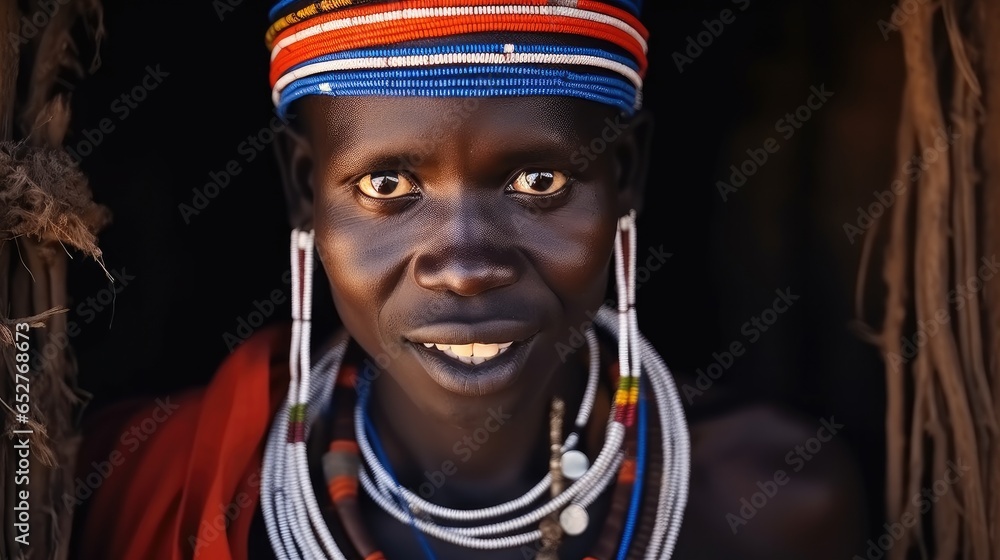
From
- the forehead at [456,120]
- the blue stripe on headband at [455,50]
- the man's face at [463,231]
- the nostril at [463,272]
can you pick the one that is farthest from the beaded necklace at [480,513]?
the blue stripe on headband at [455,50]

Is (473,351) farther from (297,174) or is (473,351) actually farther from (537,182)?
(297,174)

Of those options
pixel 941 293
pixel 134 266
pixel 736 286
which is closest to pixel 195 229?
pixel 134 266

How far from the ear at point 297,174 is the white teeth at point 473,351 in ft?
1.30

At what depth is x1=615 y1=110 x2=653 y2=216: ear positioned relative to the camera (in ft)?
6.30

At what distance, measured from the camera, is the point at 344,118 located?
171 centimetres

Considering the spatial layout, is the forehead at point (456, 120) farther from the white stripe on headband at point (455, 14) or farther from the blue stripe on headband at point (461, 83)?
the white stripe on headband at point (455, 14)

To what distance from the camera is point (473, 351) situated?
174 cm

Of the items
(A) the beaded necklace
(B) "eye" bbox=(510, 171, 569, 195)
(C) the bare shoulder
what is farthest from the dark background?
(B) "eye" bbox=(510, 171, 569, 195)

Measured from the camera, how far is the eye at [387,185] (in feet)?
5.61

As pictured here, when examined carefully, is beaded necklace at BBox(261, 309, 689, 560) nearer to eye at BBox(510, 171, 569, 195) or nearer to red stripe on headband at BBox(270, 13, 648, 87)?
eye at BBox(510, 171, 569, 195)

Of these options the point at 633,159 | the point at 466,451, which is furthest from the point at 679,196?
the point at 466,451

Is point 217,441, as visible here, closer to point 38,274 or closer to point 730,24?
point 38,274

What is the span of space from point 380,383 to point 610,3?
905 millimetres

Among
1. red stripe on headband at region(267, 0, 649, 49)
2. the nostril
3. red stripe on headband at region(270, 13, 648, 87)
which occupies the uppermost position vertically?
red stripe on headband at region(267, 0, 649, 49)
